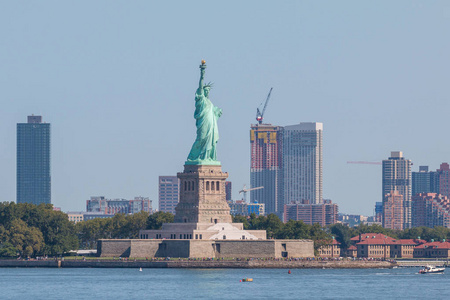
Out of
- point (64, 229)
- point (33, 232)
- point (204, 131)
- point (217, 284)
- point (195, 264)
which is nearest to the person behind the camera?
point (217, 284)

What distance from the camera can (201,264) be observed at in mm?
150625

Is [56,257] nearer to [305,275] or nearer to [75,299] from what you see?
[305,275]

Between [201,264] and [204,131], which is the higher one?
[204,131]

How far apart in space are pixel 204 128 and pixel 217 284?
40.9 m

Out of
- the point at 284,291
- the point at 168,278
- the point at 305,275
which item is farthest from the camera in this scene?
the point at 305,275

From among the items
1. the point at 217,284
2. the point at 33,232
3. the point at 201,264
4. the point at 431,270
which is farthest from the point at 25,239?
the point at 431,270

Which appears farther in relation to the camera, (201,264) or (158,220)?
(158,220)

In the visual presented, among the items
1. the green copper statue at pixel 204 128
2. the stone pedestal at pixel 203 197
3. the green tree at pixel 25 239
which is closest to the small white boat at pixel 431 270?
the stone pedestal at pixel 203 197

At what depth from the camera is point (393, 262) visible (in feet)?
557

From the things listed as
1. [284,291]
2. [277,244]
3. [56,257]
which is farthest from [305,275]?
[56,257]

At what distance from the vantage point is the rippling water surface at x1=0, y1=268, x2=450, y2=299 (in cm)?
11681

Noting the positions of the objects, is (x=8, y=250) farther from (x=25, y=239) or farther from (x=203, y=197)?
(x=203, y=197)

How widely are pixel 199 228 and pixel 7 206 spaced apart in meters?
28.1

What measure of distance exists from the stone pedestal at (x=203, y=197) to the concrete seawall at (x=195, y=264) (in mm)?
10307
